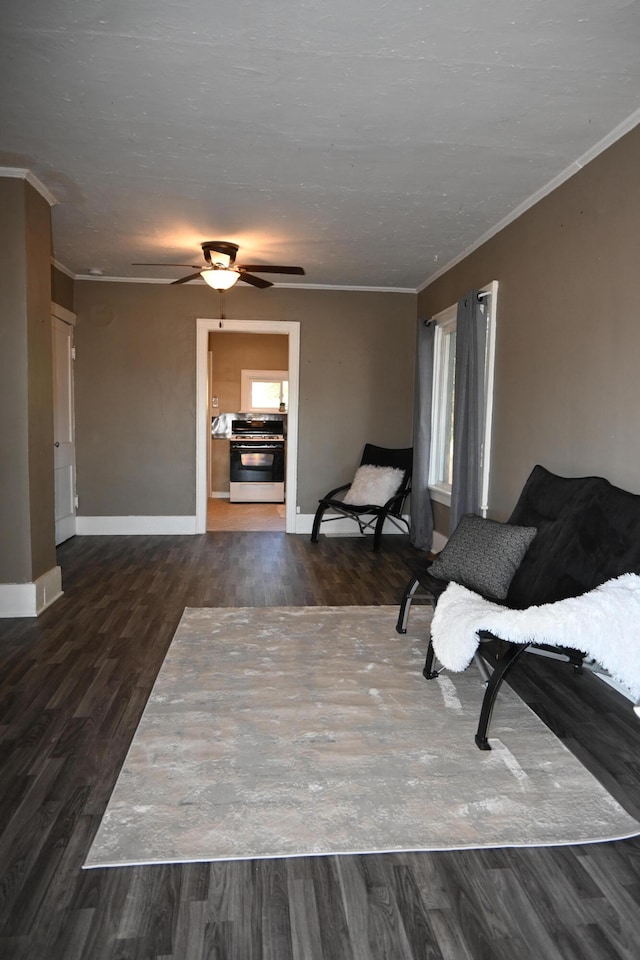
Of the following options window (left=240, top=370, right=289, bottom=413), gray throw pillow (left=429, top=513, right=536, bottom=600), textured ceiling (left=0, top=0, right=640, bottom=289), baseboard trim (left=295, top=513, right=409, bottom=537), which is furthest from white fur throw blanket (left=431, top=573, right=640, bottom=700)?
window (left=240, top=370, right=289, bottom=413)

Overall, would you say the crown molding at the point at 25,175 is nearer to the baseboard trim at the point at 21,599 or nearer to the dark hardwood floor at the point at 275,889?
the baseboard trim at the point at 21,599

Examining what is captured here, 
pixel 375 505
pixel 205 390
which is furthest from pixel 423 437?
pixel 205 390

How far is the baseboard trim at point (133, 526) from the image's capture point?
21.1ft

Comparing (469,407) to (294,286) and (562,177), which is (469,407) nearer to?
(562,177)

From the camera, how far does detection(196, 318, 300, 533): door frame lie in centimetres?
644

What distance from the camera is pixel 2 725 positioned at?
2.52 m

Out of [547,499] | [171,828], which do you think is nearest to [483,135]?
[547,499]

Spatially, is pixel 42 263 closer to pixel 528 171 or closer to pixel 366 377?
pixel 528 171

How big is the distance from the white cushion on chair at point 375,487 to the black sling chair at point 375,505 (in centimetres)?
4

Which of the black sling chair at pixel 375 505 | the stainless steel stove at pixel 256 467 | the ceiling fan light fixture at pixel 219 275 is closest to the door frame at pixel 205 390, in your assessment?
the black sling chair at pixel 375 505

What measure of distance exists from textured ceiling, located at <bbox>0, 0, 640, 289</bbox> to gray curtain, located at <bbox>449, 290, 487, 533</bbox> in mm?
608

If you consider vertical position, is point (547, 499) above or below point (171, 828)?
above

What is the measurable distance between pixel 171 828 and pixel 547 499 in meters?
2.24

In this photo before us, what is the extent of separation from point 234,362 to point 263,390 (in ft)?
1.81
